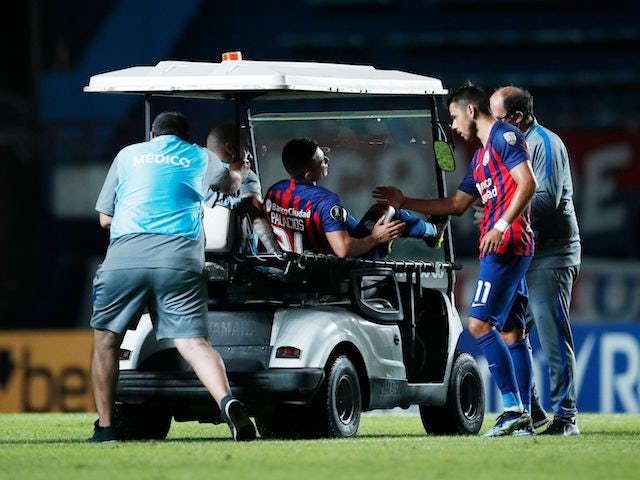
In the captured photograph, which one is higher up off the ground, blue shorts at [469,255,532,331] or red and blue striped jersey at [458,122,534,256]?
red and blue striped jersey at [458,122,534,256]

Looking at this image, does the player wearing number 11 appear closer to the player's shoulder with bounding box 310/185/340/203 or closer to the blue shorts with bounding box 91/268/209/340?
the player's shoulder with bounding box 310/185/340/203

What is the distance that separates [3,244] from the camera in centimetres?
2911

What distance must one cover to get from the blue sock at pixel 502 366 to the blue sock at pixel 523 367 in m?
0.28

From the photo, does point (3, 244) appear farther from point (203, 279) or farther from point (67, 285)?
point (203, 279)

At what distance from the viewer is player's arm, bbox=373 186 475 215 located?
10648 mm

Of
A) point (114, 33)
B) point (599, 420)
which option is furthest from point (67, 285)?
point (599, 420)

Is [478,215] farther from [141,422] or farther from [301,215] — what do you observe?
[141,422]

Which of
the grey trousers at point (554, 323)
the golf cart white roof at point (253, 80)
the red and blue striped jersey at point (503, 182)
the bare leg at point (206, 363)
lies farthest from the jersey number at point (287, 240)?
the grey trousers at point (554, 323)

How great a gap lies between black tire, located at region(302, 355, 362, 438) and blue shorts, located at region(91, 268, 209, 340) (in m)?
0.72

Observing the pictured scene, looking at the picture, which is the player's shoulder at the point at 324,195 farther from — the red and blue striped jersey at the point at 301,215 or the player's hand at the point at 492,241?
the player's hand at the point at 492,241

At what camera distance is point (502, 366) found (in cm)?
1046

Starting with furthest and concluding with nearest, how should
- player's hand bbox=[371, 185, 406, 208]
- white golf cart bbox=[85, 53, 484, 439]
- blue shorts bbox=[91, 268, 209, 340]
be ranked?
player's hand bbox=[371, 185, 406, 208] < white golf cart bbox=[85, 53, 484, 439] < blue shorts bbox=[91, 268, 209, 340]

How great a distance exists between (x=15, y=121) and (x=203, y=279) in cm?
1920

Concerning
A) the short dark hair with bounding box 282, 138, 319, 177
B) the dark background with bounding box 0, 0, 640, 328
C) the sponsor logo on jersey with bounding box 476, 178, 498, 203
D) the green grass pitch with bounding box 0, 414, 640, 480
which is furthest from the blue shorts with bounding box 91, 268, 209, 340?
the dark background with bounding box 0, 0, 640, 328
